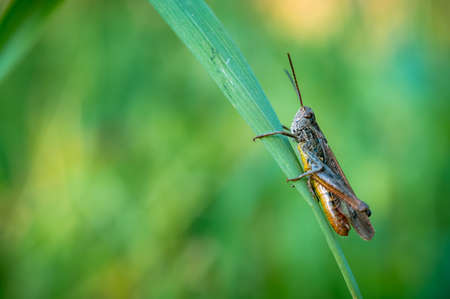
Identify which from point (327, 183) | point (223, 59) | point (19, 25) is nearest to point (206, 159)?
point (327, 183)

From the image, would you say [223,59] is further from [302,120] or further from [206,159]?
[206,159]

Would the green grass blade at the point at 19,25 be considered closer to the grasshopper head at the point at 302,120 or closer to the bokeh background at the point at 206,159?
the bokeh background at the point at 206,159

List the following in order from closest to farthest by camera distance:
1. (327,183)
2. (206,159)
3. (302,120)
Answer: (327,183) → (302,120) → (206,159)

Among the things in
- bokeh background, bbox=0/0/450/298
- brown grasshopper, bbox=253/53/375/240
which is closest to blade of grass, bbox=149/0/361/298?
brown grasshopper, bbox=253/53/375/240

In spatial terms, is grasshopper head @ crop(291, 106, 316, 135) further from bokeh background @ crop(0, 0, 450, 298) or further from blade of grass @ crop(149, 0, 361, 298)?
blade of grass @ crop(149, 0, 361, 298)

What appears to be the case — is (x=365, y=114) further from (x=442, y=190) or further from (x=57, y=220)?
(x=57, y=220)
